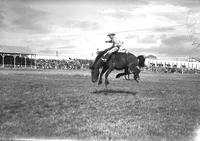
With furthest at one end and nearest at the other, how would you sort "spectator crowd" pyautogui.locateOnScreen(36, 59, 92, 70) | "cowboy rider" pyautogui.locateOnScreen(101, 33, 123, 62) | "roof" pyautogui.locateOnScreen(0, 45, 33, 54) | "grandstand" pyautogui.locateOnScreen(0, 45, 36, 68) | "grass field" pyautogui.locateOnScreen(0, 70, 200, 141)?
"spectator crowd" pyautogui.locateOnScreen(36, 59, 92, 70) → "roof" pyautogui.locateOnScreen(0, 45, 33, 54) → "grandstand" pyautogui.locateOnScreen(0, 45, 36, 68) → "cowboy rider" pyautogui.locateOnScreen(101, 33, 123, 62) → "grass field" pyautogui.locateOnScreen(0, 70, 200, 141)

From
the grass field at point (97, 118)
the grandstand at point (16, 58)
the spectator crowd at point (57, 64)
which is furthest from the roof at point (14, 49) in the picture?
the grass field at point (97, 118)

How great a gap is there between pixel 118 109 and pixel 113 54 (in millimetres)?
3397

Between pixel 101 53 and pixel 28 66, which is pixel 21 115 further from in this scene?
pixel 28 66

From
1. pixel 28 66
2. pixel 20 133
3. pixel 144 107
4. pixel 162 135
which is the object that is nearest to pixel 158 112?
pixel 144 107

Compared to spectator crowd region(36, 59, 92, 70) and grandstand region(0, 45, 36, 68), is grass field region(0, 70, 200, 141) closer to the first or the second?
grandstand region(0, 45, 36, 68)

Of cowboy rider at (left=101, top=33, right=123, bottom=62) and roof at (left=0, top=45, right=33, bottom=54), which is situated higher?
roof at (left=0, top=45, right=33, bottom=54)

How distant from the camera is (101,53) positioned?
13.5 metres

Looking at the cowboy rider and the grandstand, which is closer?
the cowboy rider

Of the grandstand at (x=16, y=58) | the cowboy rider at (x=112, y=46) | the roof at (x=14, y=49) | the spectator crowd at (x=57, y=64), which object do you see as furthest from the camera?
the spectator crowd at (x=57, y=64)

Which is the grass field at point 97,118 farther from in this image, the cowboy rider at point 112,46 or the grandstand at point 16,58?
the grandstand at point 16,58

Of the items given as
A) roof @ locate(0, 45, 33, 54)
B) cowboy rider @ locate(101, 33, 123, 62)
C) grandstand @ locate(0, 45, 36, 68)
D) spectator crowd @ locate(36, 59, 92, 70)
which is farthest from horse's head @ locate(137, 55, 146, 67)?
spectator crowd @ locate(36, 59, 92, 70)

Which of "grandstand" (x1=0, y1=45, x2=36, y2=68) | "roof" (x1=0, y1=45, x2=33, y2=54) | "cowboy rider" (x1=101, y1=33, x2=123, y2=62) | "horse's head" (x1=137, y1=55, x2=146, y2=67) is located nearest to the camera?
"cowboy rider" (x1=101, y1=33, x2=123, y2=62)

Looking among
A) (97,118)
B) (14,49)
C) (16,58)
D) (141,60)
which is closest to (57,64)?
(16,58)

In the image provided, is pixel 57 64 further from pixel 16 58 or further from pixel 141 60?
pixel 141 60
